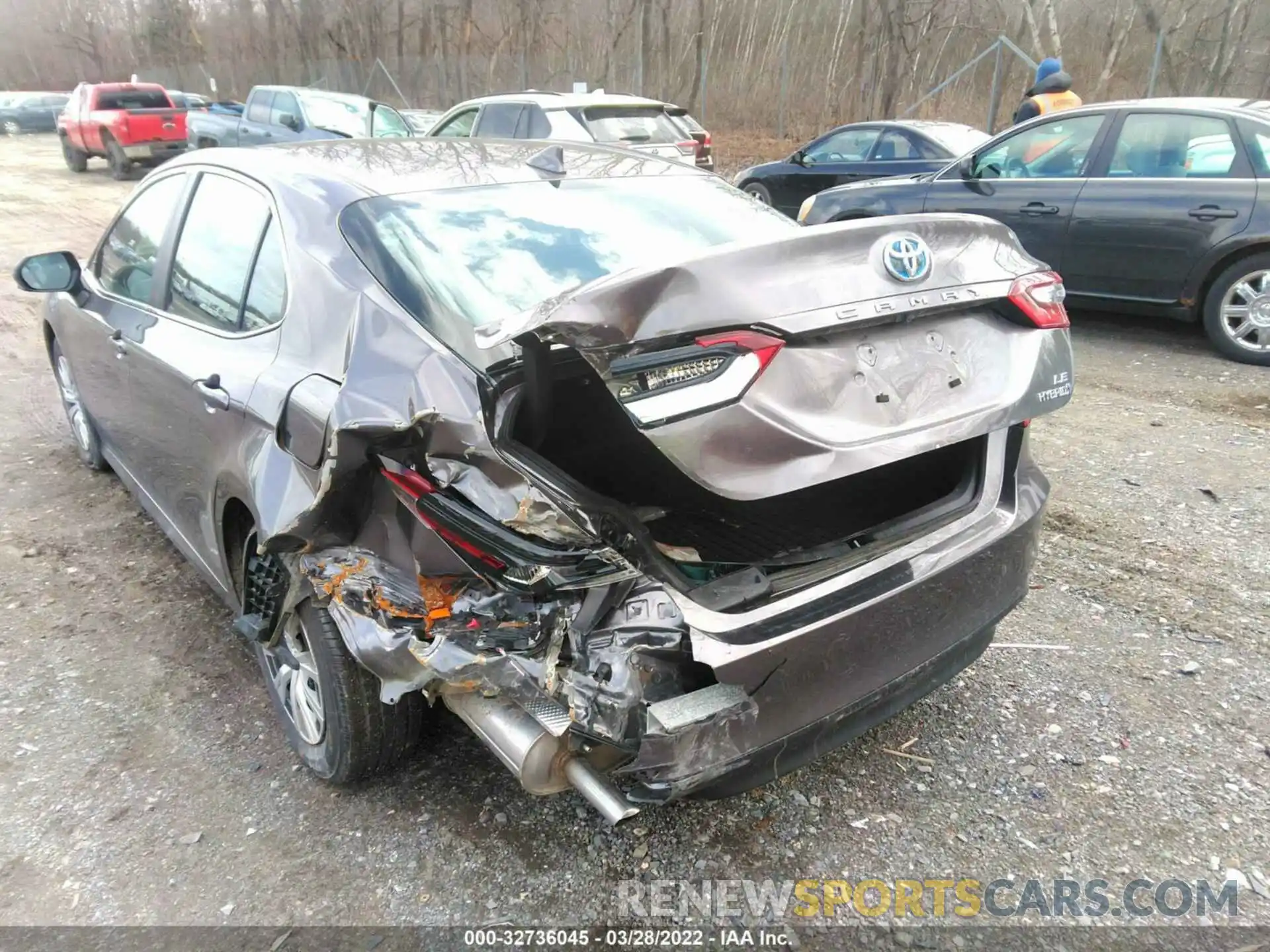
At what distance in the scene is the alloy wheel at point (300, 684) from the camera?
8.24 ft

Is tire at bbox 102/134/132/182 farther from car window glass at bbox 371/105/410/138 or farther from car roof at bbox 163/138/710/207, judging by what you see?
car roof at bbox 163/138/710/207

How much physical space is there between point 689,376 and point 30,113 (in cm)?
3691

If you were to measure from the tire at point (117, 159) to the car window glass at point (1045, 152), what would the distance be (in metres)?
17.1

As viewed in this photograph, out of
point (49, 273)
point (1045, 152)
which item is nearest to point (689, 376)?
point (49, 273)

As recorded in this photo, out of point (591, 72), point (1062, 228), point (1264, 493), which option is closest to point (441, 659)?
point (1264, 493)

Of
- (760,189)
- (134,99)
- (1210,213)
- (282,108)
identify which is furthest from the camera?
(134,99)

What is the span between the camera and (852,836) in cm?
238

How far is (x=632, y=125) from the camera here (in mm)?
10336

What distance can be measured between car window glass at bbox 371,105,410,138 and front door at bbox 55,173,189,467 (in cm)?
1060

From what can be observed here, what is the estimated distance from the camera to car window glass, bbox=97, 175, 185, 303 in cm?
343

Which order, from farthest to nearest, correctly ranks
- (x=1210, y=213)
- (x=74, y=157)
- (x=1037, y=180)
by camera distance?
(x=74, y=157) < (x=1037, y=180) < (x=1210, y=213)

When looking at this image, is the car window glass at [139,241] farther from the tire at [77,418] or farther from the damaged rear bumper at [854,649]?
the damaged rear bumper at [854,649]

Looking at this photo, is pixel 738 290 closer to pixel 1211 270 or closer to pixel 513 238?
pixel 513 238

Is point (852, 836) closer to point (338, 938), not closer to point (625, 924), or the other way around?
point (625, 924)
